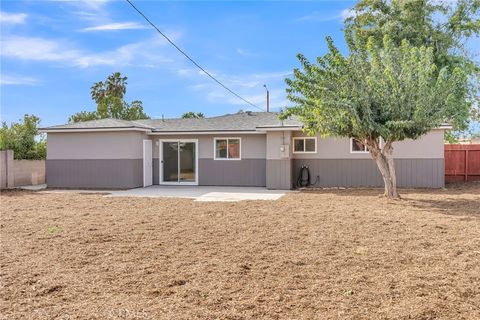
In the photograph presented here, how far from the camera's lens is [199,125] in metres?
17.7

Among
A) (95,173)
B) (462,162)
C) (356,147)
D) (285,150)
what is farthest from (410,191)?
(95,173)

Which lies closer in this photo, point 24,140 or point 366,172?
point 366,172

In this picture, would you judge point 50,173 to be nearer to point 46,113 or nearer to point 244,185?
point 46,113

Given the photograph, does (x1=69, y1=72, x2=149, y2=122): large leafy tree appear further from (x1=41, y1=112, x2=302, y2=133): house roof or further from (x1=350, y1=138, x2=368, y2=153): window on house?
(x1=350, y1=138, x2=368, y2=153): window on house

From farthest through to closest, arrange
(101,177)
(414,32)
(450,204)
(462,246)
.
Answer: (414,32) < (101,177) < (450,204) < (462,246)

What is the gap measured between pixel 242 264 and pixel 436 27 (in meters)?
20.1

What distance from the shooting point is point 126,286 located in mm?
4395

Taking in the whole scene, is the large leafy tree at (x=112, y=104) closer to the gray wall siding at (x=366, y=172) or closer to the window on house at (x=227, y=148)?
the window on house at (x=227, y=148)

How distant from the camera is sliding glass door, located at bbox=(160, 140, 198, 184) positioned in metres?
17.2

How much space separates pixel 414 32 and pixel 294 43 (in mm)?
6704

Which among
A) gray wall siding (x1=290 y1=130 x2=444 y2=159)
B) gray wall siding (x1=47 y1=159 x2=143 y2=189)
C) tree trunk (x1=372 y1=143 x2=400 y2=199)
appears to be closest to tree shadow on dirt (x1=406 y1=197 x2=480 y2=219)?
tree trunk (x1=372 y1=143 x2=400 y2=199)

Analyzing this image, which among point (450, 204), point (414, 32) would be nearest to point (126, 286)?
point (450, 204)

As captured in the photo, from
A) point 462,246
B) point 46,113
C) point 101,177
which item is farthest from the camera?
point 46,113

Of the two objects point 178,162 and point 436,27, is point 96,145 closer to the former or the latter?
point 178,162
